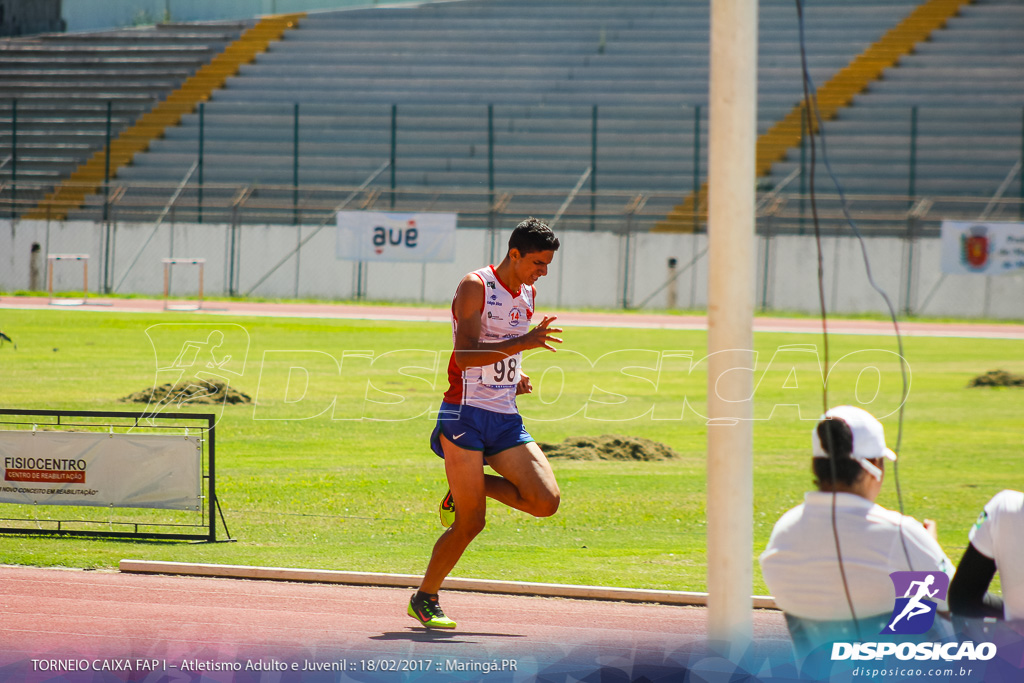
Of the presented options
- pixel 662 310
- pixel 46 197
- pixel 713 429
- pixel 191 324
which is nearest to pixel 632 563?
pixel 713 429

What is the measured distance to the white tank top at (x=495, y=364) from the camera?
235 inches

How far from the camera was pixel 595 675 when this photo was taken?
16.5 ft

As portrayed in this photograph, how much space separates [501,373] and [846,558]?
8.98 feet

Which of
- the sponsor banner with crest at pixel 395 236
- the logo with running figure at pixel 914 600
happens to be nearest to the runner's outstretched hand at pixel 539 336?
the logo with running figure at pixel 914 600

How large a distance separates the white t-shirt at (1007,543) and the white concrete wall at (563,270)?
28162 millimetres

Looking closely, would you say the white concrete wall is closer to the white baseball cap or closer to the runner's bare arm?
the runner's bare arm

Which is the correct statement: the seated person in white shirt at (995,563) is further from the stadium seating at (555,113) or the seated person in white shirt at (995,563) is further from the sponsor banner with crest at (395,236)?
the stadium seating at (555,113)

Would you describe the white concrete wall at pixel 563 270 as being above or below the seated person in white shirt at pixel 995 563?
above

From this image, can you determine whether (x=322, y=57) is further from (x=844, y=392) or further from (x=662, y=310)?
(x=844, y=392)

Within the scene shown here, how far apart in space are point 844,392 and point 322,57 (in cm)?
3422

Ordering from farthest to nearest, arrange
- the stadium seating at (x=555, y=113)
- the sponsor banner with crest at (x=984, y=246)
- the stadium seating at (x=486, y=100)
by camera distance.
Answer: the stadium seating at (x=486, y=100)
the stadium seating at (x=555, y=113)
the sponsor banner with crest at (x=984, y=246)

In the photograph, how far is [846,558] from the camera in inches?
140

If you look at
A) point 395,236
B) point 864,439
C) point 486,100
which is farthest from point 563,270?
point 864,439

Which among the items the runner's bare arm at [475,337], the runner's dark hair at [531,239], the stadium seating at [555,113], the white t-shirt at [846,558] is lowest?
the white t-shirt at [846,558]
